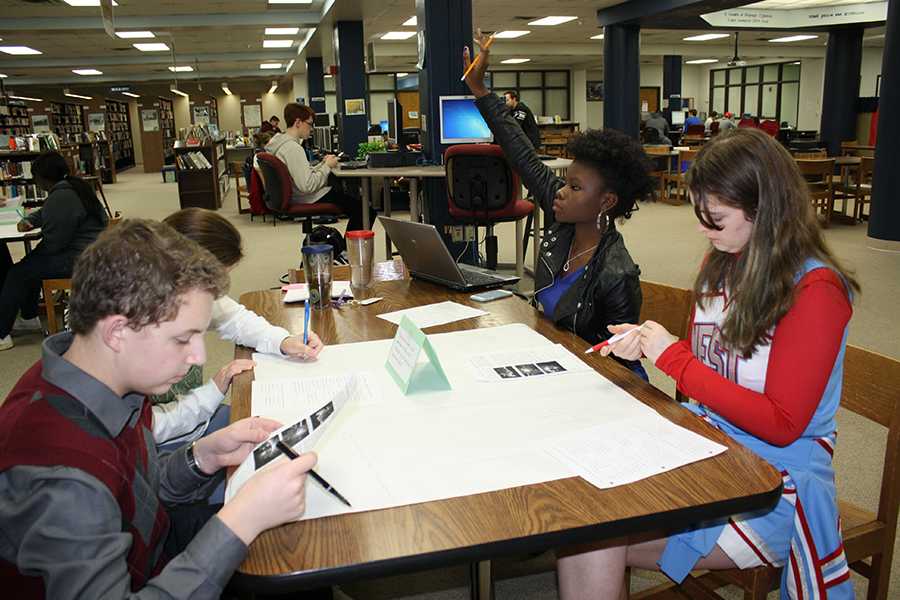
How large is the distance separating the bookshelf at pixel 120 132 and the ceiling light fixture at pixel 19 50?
20.7 ft

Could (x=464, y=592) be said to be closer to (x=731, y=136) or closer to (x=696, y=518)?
(x=696, y=518)

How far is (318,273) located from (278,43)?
13.5 meters

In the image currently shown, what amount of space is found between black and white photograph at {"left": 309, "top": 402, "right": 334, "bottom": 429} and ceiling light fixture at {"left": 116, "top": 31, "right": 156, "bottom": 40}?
1263cm

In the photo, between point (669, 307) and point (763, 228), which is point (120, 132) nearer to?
point (669, 307)

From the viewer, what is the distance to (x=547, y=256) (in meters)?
2.28

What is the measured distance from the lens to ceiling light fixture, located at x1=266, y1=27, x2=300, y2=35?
12.0 metres

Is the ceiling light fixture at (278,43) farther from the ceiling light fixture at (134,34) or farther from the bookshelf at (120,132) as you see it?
the bookshelf at (120,132)

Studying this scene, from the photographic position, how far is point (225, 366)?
1.75 meters

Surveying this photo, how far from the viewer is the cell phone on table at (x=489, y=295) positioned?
2.13 m

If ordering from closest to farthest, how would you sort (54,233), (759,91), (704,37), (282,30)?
(54,233)
(282,30)
(704,37)
(759,91)

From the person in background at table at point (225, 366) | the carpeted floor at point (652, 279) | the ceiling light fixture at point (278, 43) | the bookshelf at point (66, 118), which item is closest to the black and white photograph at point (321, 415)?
the person in background at table at point (225, 366)

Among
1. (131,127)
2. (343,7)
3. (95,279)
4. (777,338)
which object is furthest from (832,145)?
(131,127)

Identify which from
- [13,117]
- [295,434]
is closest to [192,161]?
[13,117]

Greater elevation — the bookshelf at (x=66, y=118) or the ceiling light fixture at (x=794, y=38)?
the ceiling light fixture at (x=794, y=38)
